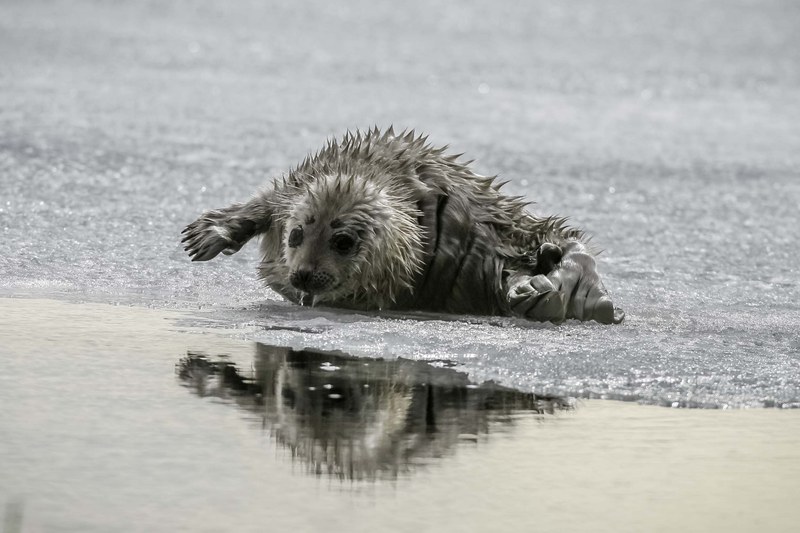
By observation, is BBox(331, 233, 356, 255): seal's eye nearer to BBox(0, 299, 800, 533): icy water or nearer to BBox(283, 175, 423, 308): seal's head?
BBox(283, 175, 423, 308): seal's head

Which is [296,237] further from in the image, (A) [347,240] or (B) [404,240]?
(B) [404,240]

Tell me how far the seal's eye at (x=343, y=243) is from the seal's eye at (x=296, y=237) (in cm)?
12

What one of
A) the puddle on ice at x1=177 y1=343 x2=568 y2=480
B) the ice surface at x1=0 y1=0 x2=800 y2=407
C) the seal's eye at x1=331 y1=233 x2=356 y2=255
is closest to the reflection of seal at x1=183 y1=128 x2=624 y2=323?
the seal's eye at x1=331 y1=233 x2=356 y2=255

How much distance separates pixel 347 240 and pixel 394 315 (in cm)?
34

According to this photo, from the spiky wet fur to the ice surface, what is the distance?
0.17 m

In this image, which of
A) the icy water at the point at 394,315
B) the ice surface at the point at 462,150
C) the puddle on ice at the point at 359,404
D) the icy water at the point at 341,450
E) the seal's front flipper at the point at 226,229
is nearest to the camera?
the icy water at the point at 341,450

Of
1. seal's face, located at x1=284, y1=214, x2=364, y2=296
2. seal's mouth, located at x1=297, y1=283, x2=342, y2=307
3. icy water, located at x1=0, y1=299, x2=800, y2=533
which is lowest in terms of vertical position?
icy water, located at x1=0, y1=299, x2=800, y2=533

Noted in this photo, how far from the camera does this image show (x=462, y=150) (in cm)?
1105

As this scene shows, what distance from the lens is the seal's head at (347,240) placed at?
5445 mm

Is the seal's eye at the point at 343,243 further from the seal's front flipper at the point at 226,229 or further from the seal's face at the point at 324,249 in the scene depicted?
the seal's front flipper at the point at 226,229

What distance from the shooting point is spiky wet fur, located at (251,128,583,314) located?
550 cm

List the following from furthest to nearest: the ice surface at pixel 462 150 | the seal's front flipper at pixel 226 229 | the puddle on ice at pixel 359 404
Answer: the seal's front flipper at pixel 226 229 < the ice surface at pixel 462 150 < the puddle on ice at pixel 359 404

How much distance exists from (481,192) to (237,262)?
1.36 metres

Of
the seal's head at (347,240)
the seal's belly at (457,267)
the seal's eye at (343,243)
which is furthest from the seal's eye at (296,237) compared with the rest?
the seal's belly at (457,267)
